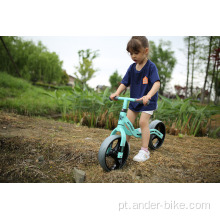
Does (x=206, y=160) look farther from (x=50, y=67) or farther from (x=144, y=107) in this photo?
(x=50, y=67)

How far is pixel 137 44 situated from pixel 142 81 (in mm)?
394

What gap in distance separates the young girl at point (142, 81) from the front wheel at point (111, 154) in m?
0.22

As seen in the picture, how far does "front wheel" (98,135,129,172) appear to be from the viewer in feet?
4.69

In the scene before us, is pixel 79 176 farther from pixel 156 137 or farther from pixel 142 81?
pixel 156 137

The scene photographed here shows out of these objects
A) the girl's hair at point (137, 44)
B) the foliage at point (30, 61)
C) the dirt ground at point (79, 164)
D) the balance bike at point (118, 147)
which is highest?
the foliage at point (30, 61)

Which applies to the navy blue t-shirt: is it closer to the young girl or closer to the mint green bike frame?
the young girl

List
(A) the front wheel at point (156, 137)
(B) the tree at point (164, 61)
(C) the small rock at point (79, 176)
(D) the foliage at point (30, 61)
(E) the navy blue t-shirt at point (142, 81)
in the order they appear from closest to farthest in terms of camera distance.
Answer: (C) the small rock at point (79, 176)
(E) the navy blue t-shirt at point (142, 81)
(A) the front wheel at point (156, 137)
(D) the foliage at point (30, 61)
(B) the tree at point (164, 61)

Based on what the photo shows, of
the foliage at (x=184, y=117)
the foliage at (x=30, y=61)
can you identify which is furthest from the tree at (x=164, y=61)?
the foliage at (x=184, y=117)

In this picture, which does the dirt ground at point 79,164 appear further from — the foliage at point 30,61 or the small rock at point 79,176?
the foliage at point 30,61

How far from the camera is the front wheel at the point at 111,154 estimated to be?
143 cm

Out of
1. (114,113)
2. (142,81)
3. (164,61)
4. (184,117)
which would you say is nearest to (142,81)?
(142,81)

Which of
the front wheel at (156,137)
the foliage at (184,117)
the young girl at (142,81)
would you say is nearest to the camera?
the young girl at (142,81)

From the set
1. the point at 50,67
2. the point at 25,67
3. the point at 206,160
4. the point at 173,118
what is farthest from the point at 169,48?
the point at 206,160

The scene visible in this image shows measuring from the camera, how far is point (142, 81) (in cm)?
185
